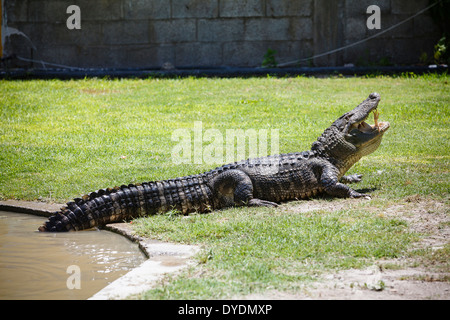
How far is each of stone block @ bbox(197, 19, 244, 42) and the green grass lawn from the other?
87.5 inches

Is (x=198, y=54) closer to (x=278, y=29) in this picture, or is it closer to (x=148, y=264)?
(x=278, y=29)

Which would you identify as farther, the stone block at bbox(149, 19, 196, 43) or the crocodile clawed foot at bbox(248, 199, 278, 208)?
the stone block at bbox(149, 19, 196, 43)

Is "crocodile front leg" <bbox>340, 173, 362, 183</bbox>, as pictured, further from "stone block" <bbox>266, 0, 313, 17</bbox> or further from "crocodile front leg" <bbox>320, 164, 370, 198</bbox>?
"stone block" <bbox>266, 0, 313, 17</bbox>

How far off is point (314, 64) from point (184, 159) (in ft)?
25.0

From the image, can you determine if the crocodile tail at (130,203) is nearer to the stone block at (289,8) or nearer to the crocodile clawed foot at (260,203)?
the crocodile clawed foot at (260,203)

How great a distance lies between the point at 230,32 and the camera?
50.9 ft

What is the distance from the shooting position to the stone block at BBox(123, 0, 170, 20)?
50.9ft

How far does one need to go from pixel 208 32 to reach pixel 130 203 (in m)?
9.99

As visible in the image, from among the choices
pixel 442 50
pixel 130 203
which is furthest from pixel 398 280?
pixel 442 50

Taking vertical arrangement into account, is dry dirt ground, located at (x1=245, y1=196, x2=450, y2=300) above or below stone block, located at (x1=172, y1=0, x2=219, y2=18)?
below

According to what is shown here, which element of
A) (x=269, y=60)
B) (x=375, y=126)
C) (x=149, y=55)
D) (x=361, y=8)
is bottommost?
(x=375, y=126)

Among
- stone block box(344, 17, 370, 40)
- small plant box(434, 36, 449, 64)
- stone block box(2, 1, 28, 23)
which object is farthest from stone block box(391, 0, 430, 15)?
stone block box(2, 1, 28, 23)

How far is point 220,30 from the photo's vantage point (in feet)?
51.0
